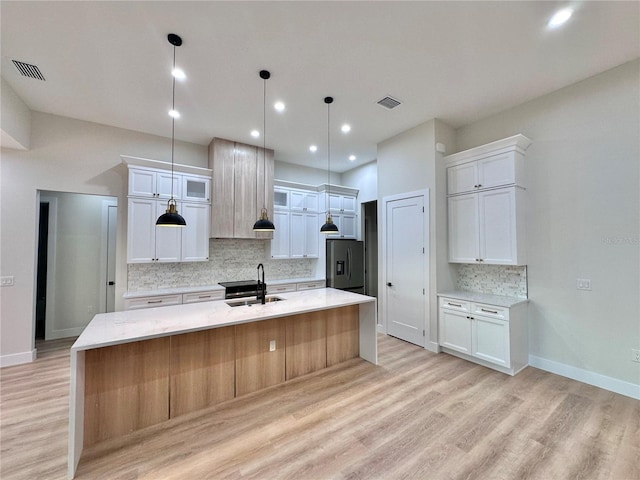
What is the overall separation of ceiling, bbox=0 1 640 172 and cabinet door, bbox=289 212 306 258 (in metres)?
2.06

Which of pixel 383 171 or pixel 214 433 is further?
pixel 383 171

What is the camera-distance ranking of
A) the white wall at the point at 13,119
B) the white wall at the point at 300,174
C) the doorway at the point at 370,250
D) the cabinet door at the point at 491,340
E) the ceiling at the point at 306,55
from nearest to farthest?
the ceiling at the point at 306,55
the white wall at the point at 13,119
the cabinet door at the point at 491,340
the white wall at the point at 300,174
the doorway at the point at 370,250

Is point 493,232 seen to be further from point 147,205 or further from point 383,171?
point 147,205

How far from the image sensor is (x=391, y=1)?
2.06m

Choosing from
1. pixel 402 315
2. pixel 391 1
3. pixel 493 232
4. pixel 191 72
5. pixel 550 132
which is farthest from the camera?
pixel 402 315

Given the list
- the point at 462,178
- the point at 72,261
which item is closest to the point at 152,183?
the point at 72,261

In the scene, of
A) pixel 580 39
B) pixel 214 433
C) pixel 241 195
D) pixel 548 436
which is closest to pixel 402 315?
pixel 548 436

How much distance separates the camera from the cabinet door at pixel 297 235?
5.50m

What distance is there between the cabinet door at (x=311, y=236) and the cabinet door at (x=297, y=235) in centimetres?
7

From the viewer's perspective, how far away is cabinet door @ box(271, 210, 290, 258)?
5.27 m

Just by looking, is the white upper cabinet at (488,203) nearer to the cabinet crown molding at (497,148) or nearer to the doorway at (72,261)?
the cabinet crown molding at (497,148)

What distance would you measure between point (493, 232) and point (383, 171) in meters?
2.06

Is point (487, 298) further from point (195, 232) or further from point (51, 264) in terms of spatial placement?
point (51, 264)

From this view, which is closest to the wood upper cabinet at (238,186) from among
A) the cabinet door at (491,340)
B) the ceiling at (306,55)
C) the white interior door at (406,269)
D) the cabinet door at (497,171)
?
the ceiling at (306,55)
